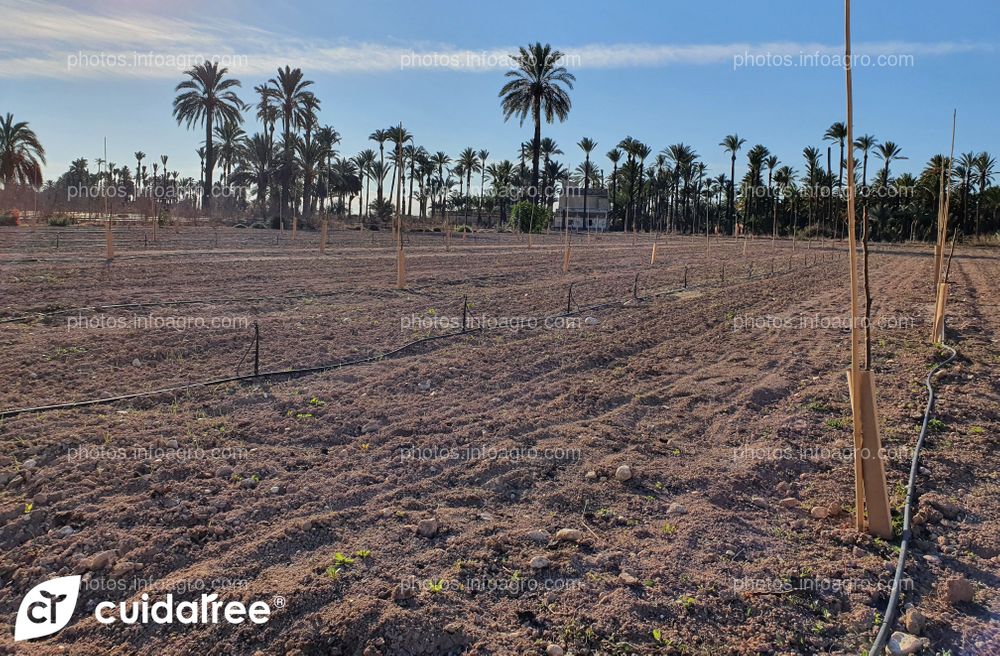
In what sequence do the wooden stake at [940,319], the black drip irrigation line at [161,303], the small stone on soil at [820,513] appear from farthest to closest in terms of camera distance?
the black drip irrigation line at [161,303] → the wooden stake at [940,319] → the small stone on soil at [820,513]

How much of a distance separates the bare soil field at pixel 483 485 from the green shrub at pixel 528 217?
3599 centimetres

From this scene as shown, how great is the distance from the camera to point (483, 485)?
4.29m

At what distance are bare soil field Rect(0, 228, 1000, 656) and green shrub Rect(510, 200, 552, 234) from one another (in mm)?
35987

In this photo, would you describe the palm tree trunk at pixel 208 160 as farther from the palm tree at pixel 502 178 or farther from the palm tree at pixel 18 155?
the palm tree at pixel 502 178

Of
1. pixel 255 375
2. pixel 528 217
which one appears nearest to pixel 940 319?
pixel 255 375

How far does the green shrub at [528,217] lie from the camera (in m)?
44.5

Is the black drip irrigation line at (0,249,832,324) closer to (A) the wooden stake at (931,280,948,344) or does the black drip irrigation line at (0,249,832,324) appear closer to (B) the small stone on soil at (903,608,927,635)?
(A) the wooden stake at (931,280,948,344)

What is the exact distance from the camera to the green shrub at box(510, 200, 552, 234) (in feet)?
146

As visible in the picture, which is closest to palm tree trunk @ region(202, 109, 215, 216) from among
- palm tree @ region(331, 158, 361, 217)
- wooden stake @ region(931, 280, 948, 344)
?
palm tree @ region(331, 158, 361, 217)

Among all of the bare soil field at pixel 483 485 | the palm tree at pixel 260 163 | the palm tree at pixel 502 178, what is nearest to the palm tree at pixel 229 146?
the palm tree at pixel 260 163

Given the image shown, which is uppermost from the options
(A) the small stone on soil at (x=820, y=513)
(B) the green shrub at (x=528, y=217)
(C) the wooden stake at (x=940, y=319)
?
(B) the green shrub at (x=528, y=217)

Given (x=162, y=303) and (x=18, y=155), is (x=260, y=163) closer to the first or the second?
(x=18, y=155)

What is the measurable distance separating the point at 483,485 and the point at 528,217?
1618 inches

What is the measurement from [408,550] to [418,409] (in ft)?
7.38
